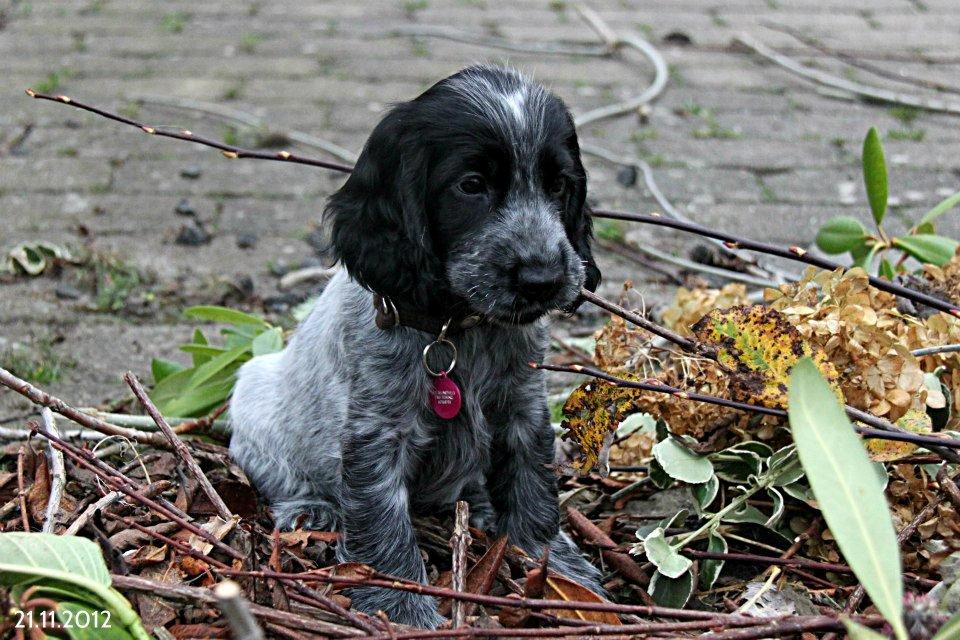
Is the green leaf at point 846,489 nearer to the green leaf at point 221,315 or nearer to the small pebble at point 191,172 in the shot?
the green leaf at point 221,315

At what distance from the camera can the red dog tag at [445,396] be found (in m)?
2.97

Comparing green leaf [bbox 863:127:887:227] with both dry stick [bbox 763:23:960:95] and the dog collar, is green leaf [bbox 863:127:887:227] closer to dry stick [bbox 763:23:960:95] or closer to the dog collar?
the dog collar

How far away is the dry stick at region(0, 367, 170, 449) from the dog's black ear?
862 mm

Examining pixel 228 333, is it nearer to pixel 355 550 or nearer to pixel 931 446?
pixel 355 550

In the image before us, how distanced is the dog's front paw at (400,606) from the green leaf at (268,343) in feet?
4.14

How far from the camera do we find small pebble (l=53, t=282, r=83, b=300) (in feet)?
16.3

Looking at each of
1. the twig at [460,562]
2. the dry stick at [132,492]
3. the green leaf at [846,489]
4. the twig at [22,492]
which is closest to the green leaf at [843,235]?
the twig at [460,562]

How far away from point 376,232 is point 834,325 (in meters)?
1.26

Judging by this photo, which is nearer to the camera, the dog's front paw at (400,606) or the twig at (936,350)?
the dog's front paw at (400,606)

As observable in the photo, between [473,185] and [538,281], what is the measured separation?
31 centimetres

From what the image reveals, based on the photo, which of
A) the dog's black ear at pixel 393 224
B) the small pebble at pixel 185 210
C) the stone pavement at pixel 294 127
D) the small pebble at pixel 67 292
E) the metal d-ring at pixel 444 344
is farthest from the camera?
the small pebble at pixel 185 210

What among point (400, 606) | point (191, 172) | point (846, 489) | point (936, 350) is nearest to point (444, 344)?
point (400, 606)

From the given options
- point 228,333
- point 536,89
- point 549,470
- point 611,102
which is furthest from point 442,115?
point 611,102

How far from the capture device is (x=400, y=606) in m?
2.97
